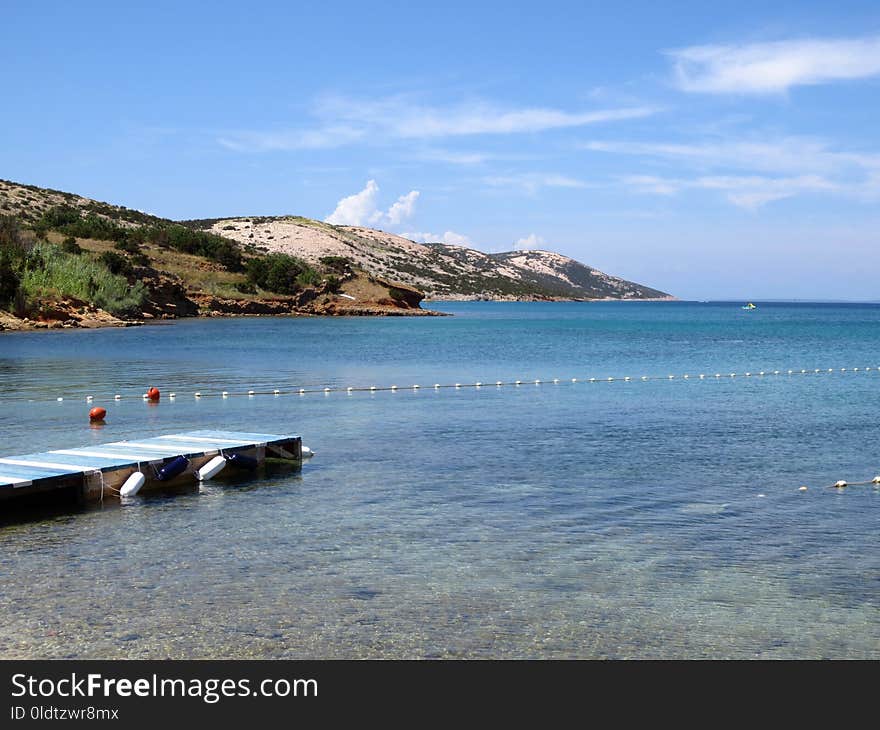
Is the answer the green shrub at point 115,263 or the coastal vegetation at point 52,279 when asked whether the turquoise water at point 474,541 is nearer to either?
the coastal vegetation at point 52,279

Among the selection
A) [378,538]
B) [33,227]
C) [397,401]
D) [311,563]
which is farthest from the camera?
[33,227]

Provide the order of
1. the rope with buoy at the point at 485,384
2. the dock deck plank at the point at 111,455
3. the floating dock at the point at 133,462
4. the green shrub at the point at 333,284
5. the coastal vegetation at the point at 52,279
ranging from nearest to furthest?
the floating dock at the point at 133,462, the dock deck plank at the point at 111,455, the rope with buoy at the point at 485,384, the coastal vegetation at the point at 52,279, the green shrub at the point at 333,284

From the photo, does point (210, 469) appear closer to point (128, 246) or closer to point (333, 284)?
point (128, 246)

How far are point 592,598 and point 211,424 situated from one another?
2032 cm

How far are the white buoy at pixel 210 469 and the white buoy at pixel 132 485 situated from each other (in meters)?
1.63

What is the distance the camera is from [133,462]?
66.0ft

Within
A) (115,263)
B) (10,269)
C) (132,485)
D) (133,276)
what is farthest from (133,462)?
(133,276)

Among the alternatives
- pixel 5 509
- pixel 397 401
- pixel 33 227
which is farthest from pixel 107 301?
pixel 5 509

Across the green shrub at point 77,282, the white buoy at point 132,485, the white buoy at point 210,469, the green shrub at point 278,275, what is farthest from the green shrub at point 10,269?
the white buoy at point 132,485

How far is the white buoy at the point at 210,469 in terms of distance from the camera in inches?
844

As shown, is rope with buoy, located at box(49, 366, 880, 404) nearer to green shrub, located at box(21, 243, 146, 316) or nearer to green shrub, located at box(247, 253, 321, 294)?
green shrub, located at box(21, 243, 146, 316)

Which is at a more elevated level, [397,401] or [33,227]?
[33,227]
